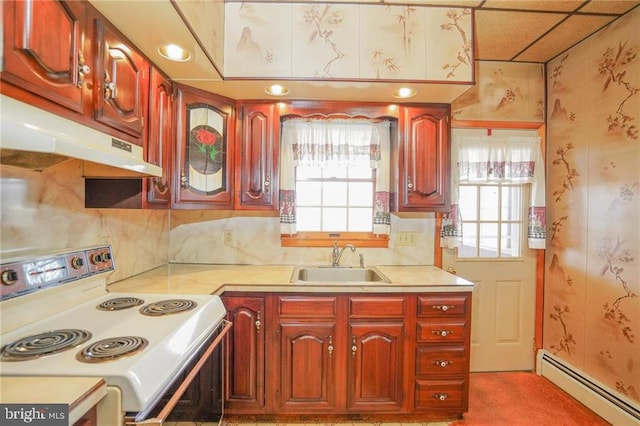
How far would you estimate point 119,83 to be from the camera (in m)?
1.34

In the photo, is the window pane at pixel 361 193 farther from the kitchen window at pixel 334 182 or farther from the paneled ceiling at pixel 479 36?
the paneled ceiling at pixel 479 36

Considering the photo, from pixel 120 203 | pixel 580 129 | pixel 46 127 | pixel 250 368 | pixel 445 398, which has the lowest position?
pixel 445 398

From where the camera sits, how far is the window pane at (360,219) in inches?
97.7

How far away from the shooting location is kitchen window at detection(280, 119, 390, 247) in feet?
7.48

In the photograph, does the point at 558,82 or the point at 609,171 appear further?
the point at 558,82

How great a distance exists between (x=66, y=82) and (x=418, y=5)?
184cm

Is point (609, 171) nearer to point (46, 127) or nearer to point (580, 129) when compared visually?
point (580, 129)

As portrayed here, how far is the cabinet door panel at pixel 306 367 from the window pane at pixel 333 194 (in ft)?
3.31

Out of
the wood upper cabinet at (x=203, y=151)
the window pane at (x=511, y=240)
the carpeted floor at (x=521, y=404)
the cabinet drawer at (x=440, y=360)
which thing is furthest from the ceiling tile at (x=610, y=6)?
the carpeted floor at (x=521, y=404)

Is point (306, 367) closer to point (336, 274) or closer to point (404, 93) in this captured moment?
point (336, 274)

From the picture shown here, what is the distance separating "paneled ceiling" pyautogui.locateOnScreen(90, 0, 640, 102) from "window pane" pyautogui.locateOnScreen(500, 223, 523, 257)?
1.27m

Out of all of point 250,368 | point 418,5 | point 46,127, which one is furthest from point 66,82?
point 418,5

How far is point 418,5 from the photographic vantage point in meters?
1.79

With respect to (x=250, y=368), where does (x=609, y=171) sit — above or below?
above
